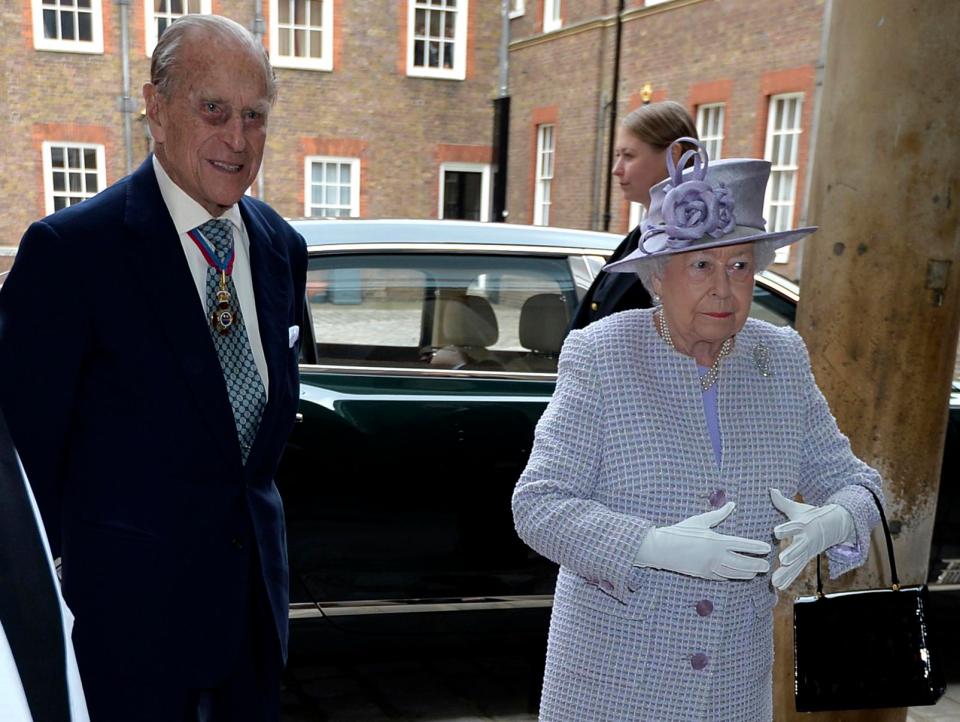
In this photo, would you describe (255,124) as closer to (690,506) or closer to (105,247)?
(105,247)

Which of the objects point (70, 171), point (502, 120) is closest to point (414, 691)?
point (70, 171)

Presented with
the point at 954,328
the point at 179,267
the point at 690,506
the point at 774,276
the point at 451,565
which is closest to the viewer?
the point at 690,506

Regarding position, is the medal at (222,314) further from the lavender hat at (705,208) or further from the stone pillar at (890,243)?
the stone pillar at (890,243)

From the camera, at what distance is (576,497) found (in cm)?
180

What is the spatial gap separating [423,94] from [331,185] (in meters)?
2.63

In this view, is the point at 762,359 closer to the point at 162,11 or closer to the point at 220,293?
the point at 220,293

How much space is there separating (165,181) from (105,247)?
217 millimetres

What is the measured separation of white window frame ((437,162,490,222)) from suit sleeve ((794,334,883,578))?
19.3 m

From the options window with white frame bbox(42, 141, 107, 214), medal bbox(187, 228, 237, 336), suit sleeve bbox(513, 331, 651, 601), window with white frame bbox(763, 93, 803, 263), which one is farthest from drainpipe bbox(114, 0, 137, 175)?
suit sleeve bbox(513, 331, 651, 601)

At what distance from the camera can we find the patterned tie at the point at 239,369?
1996 millimetres

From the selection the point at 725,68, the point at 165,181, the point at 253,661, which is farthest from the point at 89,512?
the point at 725,68

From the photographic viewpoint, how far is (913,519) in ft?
8.66

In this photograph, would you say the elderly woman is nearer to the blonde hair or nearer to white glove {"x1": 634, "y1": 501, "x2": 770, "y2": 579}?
white glove {"x1": 634, "y1": 501, "x2": 770, "y2": 579}

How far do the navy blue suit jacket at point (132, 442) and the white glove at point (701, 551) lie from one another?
2.64 feet
